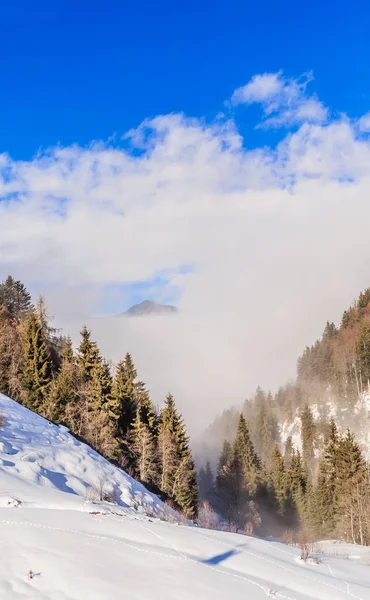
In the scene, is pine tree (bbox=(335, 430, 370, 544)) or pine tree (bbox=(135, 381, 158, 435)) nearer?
pine tree (bbox=(335, 430, 370, 544))

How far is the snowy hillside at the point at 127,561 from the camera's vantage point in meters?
6.82

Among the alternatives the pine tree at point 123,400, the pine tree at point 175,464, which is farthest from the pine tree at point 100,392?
the pine tree at point 175,464

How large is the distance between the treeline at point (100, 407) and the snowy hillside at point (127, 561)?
2223cm

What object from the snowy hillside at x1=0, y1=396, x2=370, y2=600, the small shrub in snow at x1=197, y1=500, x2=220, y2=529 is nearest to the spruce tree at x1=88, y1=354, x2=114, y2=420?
the small shrub in snow at x1=197, y1=500, x2=220, y2=529

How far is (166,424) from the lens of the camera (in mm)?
44844

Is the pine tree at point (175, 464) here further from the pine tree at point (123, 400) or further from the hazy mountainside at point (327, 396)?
the hazy mountainside at point (327, 396)

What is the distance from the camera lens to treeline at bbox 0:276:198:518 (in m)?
35.1

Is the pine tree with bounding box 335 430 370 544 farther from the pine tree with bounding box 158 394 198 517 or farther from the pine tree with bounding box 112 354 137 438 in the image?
the pine tree with bounding box 112 354 137 438

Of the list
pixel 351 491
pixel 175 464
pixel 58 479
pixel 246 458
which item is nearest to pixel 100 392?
pixel 175 464

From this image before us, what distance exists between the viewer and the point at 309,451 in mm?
80750

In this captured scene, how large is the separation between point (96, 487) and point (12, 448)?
11.8 ft

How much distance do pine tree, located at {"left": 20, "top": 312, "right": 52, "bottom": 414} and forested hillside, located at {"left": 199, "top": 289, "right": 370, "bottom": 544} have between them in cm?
2285

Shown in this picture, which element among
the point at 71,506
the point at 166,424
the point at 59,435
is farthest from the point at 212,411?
the point at 71,506

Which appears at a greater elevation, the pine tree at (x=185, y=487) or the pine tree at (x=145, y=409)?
the pine tree at (x=145, y=409)
